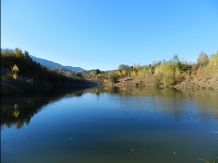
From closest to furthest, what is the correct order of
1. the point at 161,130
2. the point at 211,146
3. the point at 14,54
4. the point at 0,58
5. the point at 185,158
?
the point at 185,158
the point at 211,146
the point at 161,130
the point at 0,58
the point at 14,54

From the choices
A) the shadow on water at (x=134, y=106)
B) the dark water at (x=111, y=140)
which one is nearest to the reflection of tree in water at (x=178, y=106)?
the shadow on water at (x=134, y=106)

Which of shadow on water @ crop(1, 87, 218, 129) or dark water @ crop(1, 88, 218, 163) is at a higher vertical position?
shadow on water @ crop(1, 87, 218, 129)

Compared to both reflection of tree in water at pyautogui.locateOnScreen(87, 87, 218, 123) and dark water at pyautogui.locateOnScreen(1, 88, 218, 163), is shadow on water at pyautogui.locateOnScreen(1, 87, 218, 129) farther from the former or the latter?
dark water at pyautogui.locateOnScreen(1, 88, 218, 163)

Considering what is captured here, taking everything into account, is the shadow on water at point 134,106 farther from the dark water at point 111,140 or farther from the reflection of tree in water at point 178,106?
the dark water at point 111,140

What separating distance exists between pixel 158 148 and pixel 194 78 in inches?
1740

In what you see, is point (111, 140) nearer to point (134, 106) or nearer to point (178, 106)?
point (134, 106)

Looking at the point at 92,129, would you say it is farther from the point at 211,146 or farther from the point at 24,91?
A: the point at 24,91

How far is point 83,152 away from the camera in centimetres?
630

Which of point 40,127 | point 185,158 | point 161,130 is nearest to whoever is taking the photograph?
point 185,158

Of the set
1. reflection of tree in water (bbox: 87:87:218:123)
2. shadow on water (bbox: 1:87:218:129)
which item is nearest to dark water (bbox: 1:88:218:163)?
shadow on water (bbox: 1:87:218:129)

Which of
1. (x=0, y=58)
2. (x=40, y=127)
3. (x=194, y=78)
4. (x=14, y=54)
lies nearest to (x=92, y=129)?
(x=40, y=127)

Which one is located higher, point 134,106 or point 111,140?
point 134,106

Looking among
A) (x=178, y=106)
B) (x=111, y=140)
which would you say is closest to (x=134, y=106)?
(x=178, y=106)

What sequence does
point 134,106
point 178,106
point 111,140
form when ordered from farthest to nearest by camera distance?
point 134,106 < point 178,106 < point 111,140
